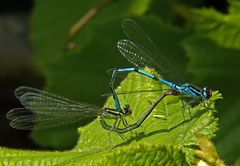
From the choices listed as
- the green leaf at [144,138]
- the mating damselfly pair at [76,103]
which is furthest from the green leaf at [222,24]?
the green leaf at [144,138]

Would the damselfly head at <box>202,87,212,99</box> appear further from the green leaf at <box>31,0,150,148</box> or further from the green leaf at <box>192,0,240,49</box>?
the green leaf at <box>31,0,150,148</box>

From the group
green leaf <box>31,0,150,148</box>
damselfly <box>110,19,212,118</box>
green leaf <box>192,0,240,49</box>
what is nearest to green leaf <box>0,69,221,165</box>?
damselfly <box>110,19,212,118</box>

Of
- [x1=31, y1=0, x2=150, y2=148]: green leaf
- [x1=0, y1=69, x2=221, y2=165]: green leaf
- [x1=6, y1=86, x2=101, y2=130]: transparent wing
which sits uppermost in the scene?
[x1=0, y1=69, x2=221, y2=165]: green leaf

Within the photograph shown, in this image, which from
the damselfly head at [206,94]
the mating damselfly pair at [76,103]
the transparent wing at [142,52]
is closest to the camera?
the damselfly head at [206,94]

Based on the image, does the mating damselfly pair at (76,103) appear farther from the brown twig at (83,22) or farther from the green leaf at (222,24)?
the brown twig at (83,22)

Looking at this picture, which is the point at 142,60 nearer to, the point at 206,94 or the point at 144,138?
the point at 206,94

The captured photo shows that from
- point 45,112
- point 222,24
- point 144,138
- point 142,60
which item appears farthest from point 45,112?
point 222,24

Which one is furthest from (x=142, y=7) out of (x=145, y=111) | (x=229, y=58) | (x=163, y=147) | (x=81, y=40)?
(x=163, y=147)

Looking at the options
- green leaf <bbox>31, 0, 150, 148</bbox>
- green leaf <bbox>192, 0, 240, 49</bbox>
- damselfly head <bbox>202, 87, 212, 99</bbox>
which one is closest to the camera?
damselfly head <bbox>202, 87, 212, 99</bbox>
